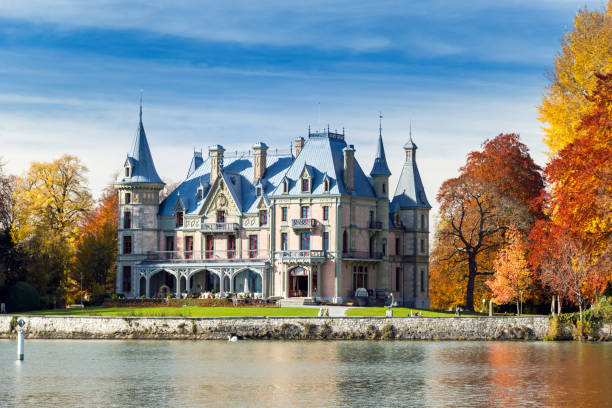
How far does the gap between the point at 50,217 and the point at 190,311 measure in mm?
15989

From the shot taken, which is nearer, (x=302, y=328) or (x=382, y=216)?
(x=302, y=328)

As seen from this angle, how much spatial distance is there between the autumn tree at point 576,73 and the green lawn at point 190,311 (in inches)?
630

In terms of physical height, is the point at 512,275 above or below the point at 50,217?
below

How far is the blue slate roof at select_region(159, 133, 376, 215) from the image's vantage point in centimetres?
6269

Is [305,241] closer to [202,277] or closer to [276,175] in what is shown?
[276,175]

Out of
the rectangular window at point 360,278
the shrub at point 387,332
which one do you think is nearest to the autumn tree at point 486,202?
the rectangular window at point 360,278

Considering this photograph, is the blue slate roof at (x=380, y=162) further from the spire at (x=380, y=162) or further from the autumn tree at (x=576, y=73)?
the autumn tree at (x=576, y=73)

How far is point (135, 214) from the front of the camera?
224ft

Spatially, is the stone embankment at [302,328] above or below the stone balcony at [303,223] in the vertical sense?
below

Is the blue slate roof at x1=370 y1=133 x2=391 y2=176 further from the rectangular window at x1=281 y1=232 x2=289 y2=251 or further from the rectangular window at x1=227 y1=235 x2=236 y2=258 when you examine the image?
the rectangular window at x1=227 y1=235 x2=236 y2=258

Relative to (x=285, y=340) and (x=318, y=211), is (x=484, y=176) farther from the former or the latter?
(x=285, y=340)

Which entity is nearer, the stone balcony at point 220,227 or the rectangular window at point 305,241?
the rectangular window at point 305,241

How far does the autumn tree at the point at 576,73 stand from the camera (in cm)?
4456

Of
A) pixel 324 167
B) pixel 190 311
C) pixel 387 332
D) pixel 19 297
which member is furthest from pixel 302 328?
pixel 19 297
